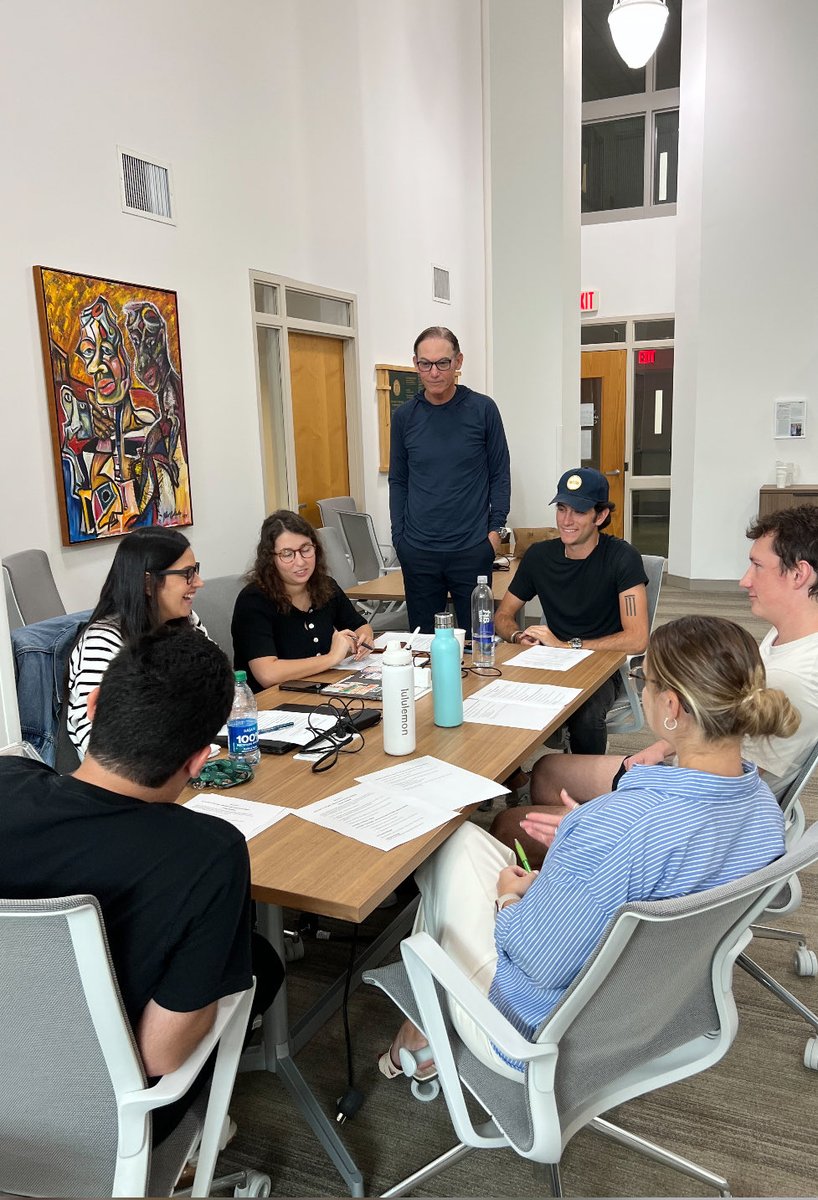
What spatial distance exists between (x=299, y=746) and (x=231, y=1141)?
0.83 metres

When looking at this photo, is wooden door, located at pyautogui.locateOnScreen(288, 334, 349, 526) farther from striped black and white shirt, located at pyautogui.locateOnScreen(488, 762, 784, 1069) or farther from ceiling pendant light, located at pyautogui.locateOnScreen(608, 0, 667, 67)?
striped black and white shirt, located at pyautogui.locateOnScreen(488, 762, 784, 1069)

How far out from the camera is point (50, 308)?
144 inches

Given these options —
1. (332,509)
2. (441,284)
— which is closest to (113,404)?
(332,509)

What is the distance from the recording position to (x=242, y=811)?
66.5 inches

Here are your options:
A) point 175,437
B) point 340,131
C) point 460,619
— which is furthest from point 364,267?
point 460,619

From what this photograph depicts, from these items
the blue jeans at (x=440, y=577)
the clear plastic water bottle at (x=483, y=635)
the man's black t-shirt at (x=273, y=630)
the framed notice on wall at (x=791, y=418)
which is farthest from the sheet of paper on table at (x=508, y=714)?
the framed notice on wall at (x=791, y=418)

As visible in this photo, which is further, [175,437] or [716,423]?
[716,423]

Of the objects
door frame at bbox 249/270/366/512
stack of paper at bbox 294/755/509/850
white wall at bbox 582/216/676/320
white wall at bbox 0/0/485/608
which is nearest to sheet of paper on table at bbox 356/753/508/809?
stack of paper at bbox 294/755/509/850

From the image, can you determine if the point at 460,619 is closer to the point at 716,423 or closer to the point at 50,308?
the point at 50,308

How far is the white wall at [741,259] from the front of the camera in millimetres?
7199

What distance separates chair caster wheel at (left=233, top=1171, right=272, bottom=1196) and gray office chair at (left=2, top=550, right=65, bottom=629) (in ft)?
7.18

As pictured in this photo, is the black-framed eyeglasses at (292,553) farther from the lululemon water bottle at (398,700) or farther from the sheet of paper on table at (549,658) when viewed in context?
the lululemon water bottle at (398,700)

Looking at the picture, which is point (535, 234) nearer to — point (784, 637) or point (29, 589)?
point (29, 589)

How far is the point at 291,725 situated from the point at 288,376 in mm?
3870
